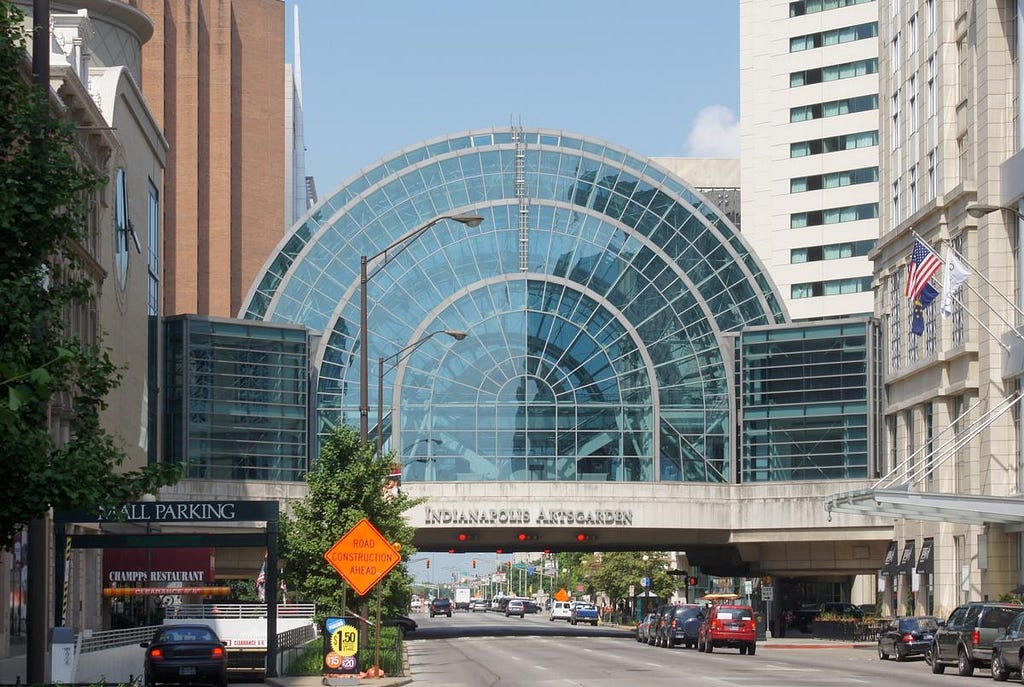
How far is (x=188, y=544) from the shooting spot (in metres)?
36.7

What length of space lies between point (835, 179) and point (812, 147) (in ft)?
9.43

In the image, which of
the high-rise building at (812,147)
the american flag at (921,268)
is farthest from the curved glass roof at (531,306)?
the high-rise building at (812,147)

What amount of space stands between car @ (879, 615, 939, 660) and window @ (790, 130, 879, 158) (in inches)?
2527

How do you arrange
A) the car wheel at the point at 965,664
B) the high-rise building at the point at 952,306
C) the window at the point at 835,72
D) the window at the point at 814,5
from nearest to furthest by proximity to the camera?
the car wheel at the point at 965,664 → the high-rise building at the point at 952,306 → the window at the point at 835,72 → the window at the point at 814,5

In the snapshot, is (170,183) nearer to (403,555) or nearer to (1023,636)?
(403,555)

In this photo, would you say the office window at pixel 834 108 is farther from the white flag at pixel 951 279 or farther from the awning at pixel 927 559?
the white flag at pixel 951 279

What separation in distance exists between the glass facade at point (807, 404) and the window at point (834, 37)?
41031mm

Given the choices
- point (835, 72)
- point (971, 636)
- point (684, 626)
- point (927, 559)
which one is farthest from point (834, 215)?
point (971, 636)

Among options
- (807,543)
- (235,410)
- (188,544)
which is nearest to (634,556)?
(807,543)

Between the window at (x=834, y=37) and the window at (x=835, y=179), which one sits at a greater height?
the window at (x=834, y=37)

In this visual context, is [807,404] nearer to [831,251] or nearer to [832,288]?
[832,288]

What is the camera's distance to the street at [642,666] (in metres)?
34.0

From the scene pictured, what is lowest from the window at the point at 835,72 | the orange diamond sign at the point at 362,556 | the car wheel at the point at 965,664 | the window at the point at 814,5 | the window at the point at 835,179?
the car wheel at the point at 965,664

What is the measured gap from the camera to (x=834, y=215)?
371 ft
